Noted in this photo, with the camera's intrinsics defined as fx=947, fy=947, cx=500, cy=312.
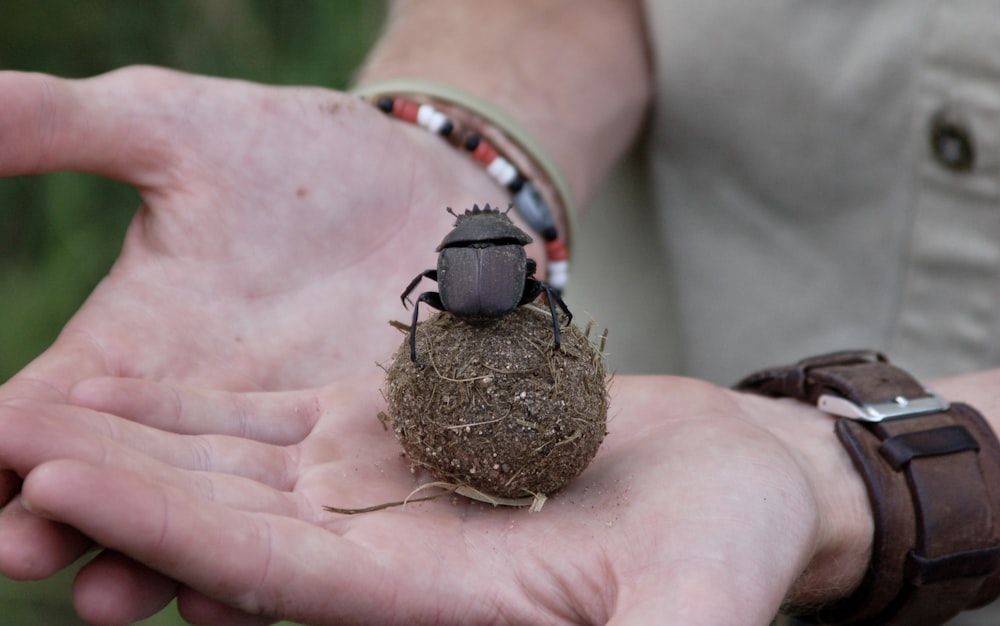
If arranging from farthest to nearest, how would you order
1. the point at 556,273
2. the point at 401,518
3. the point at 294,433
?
the point at 556,273 → the point at 294,433 → the point at 401,518

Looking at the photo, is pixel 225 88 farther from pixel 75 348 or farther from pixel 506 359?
pixel 506 359

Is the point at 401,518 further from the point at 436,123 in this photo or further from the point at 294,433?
the point at 436,123

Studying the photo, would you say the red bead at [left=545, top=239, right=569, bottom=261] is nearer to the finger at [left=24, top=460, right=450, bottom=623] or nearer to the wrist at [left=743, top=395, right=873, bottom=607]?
the wrist at [left=743, top=395, right=873, bottom=607]

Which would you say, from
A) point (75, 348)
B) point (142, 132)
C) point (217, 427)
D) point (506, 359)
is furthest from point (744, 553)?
point (142, 132)

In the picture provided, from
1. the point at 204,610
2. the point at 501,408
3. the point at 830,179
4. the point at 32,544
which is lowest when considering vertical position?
the point at 204,610

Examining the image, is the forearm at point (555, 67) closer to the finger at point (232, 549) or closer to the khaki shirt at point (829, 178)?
the khaki shirt at point (829, 178)

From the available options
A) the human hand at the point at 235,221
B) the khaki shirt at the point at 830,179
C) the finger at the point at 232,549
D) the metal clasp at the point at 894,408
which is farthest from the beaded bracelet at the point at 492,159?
the finger at the point at 232,549

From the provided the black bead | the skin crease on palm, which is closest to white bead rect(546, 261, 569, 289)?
the skin crease on palm

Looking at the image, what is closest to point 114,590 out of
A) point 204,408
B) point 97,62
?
point 204,408
